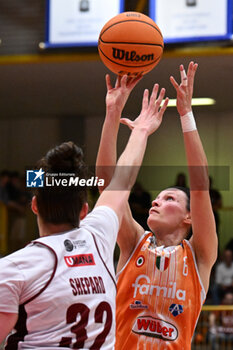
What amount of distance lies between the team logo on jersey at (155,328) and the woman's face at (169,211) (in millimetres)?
518

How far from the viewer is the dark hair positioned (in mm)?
2137

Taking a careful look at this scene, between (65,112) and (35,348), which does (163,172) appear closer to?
(65,112)

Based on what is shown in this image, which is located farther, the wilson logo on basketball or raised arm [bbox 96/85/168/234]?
the wilson logo on basketball

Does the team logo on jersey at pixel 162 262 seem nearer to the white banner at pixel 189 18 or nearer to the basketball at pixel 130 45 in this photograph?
the basketball at pixel 130 45

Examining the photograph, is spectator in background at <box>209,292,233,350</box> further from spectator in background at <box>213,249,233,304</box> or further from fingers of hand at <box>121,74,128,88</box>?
fingers of hand at <box>121,74,128,88</box>

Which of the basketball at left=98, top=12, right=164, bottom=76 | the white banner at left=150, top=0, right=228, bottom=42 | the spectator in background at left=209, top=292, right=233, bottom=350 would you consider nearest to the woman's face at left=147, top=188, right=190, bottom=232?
the basketball at left=98, top=12, right=164, bottom=76

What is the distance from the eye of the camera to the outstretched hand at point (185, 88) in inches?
115

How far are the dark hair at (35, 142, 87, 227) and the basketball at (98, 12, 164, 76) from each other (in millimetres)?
1102

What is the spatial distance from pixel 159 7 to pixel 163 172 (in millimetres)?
3971

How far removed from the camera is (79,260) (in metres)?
2.07

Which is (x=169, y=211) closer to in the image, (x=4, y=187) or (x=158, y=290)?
(x=158, y=290)

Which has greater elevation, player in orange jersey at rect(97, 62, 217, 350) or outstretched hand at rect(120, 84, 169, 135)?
outstretched hand at rect(120, 84, 169, 135)

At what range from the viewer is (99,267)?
2.11 metres

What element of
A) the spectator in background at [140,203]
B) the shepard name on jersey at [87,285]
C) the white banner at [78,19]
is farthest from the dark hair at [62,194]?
the white banner at [78,19]
